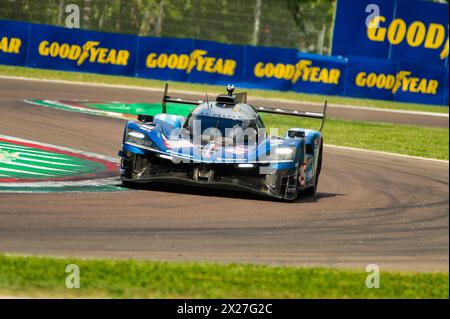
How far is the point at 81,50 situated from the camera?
34.2m

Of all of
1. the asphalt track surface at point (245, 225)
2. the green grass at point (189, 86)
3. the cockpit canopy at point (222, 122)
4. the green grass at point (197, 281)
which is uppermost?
the cockpit canopy at point (222, 122)

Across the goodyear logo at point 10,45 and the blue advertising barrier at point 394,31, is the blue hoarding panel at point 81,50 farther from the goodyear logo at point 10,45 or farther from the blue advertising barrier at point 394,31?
the blue advertising barrier at point 394,31

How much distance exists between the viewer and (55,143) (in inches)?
659

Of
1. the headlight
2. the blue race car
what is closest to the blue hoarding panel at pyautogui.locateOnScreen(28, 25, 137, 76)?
the blue race car

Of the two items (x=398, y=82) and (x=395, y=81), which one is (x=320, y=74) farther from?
(x=398, y=82)

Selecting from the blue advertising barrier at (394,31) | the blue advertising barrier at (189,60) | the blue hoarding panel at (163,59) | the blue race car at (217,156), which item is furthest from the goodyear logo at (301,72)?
the blue race car at (217,156)

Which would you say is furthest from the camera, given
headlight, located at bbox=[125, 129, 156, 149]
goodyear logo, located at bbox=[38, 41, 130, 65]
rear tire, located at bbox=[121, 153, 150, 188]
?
goodyear logo, located at bbox=[38, 41, 130, 65]

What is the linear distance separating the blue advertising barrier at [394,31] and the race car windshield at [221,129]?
27464 millimetres

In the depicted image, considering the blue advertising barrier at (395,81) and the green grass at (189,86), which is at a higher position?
the blue advertising barrier at (395,81)

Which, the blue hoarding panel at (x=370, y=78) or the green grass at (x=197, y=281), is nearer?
the green grass at (x=197, y=281)

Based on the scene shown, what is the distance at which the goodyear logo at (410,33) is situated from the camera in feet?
133

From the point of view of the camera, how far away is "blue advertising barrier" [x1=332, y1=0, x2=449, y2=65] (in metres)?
40.6

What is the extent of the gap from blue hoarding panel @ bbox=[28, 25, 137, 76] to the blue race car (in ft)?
67.0

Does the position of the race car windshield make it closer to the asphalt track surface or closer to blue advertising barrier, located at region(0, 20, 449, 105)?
the asphalt track surface
